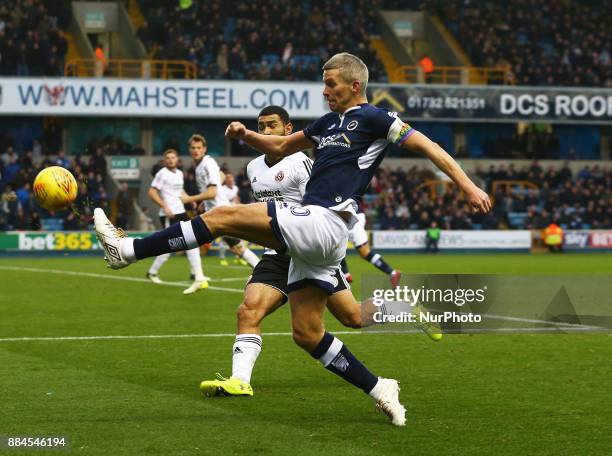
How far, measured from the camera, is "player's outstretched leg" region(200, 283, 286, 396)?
7668 mm

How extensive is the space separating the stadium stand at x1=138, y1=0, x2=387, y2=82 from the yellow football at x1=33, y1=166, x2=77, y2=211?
105ft

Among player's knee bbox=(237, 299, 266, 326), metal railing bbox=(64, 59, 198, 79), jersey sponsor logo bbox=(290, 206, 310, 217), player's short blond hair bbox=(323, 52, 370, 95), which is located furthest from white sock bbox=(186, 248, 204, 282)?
metal railing bbox=(64, 59, 198, 79)

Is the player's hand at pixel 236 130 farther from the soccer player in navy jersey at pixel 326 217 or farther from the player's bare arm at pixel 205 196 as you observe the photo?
the player's bare arm at pixel 205 196

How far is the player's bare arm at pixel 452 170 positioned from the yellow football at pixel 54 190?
2.32m

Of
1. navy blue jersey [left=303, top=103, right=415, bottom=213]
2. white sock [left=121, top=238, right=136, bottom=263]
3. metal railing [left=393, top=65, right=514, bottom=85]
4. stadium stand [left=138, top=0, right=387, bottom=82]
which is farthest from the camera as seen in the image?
metal railing [left=393, top=65, right=514, bottom=85]

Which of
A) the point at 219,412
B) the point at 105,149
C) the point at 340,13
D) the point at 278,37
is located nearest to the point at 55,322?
the point at 219,412

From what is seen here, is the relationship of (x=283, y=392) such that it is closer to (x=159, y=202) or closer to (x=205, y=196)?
(x=205, y=196)

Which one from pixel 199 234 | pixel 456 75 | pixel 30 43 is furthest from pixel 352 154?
pixel 456 75

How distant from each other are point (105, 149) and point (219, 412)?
32293mm

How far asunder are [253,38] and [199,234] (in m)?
34.7

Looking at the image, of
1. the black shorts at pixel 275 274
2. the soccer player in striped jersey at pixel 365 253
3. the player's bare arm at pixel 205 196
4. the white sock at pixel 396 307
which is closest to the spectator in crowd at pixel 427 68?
the soccer player in striped jersey at pixel 365 253

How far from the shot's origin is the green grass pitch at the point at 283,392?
Answer: 20.3 feet

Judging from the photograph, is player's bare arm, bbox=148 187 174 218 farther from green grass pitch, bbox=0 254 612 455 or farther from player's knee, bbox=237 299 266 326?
player's knee, bbox=237 299 266 326

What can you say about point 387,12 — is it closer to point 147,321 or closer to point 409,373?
point 147,321
